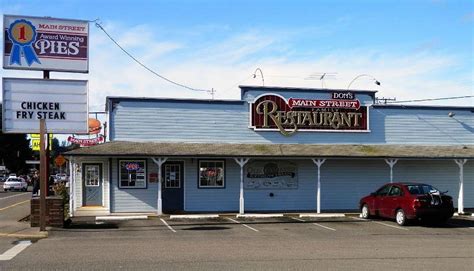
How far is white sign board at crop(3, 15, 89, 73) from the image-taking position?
18.3 m

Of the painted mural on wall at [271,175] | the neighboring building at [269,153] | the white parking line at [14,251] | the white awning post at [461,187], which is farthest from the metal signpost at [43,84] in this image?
the white awning post at [461,187]

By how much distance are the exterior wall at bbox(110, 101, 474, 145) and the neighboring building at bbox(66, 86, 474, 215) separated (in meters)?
0.05

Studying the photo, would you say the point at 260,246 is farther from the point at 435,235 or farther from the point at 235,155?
the point at 235,155

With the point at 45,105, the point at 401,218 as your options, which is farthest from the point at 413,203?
the point at 45,105

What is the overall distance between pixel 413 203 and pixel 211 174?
9.65m

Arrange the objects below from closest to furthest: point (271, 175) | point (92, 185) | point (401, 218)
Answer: point (401, 218) < point (92, 185) < point (271, 175)

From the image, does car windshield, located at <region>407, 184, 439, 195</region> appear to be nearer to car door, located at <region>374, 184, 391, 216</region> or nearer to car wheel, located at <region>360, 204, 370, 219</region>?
car door, located at <region>374, 184, 391, 216</region>

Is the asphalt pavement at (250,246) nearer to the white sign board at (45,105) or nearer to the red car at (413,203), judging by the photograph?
the red car at (413,203)

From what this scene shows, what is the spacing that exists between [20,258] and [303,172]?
651 inches

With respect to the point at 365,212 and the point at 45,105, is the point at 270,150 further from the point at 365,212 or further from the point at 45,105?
the point at 45,105

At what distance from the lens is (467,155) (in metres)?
25.3

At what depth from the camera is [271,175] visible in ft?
85.3

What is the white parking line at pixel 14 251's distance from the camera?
11864mm

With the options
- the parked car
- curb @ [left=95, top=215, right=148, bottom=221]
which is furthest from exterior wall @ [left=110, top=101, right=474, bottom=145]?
the parked car
